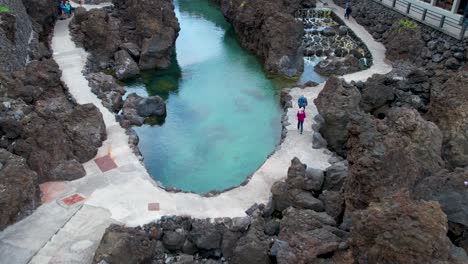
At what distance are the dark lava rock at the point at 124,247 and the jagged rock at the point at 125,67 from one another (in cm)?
2127

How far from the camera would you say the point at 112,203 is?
1922cm

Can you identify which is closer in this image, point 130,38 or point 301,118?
point 301,118

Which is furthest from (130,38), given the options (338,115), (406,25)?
(406,25)

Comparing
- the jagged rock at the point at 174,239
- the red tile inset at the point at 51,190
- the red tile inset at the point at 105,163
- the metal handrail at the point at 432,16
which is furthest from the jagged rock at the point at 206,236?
the metal handrail at the point at 432,16


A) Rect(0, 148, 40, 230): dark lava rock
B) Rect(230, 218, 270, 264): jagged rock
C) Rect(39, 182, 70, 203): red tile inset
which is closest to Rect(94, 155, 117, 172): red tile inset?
Rect(39, 182, 70, 203): red tile inset

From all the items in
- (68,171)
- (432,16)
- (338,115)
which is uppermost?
(432,16)

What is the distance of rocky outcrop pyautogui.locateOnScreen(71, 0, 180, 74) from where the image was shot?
36.9 m

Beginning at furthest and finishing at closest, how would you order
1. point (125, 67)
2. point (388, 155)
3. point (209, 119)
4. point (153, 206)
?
point (125, 67) < point (209, 119) < point (153, 206) < point (388, 155)

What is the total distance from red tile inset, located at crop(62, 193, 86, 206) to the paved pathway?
0.35 feet

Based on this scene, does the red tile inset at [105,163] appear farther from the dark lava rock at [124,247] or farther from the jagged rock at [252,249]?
the jagged rock at [252,249]

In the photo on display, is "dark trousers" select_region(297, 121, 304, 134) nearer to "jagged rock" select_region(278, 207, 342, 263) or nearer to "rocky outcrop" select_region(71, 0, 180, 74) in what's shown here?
"jagged rock" select_region(278, 207, 342, 263)

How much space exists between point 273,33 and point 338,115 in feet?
54.5

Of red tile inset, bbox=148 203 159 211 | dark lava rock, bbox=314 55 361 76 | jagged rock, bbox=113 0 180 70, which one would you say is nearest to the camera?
red tile inset, bbox=148 203 159 211

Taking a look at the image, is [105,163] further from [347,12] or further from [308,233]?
[347,12]
